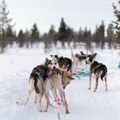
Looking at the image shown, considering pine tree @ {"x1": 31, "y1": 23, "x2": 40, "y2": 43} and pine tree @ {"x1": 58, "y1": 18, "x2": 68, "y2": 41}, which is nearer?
pine tree @ {"x1": 58, "y1": 18, "x2": 68, "y2": 41}

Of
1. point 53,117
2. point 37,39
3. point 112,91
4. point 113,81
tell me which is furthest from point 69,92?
point 37,39

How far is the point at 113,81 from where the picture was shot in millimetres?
16656

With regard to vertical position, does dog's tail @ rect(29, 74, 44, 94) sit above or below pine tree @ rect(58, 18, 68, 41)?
below

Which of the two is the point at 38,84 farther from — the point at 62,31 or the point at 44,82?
the point at 62,31

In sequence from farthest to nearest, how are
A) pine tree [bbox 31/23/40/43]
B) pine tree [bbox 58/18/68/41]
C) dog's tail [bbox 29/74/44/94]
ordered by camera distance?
pine tree [bbox 31/23/40/43] → pine tree [bbox 58/18/68/41] → dog's tail [bbox 29/74/44/94]

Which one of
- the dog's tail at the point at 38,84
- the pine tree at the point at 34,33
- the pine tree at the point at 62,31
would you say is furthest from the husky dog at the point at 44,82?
the pine tree at the point at 34,33

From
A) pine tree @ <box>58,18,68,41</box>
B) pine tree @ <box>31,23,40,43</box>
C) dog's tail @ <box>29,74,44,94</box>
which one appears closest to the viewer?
dog's tail @ <box>29,74,44,94</box>

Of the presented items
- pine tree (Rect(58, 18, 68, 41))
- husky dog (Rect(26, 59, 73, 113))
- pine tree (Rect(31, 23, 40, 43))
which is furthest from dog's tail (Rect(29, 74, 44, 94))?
pine tree (Rect(31, 23, 40, 43))

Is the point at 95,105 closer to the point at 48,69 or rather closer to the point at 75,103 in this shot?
the point at 75,103

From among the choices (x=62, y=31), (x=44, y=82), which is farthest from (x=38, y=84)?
(x=62, y=31)

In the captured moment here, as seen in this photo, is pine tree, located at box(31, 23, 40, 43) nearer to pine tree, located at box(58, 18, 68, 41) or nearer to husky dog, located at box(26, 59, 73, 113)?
pine tree, located at box(58, 18, 68, 41)

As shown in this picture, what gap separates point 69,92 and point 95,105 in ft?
9.18

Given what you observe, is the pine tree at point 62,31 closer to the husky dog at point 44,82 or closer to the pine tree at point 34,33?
the pine tree at point 34,33

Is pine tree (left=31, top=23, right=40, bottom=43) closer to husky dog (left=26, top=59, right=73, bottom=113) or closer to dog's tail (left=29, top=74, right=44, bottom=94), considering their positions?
husky dog (left=26, top=59, right=73, bottom=113)
